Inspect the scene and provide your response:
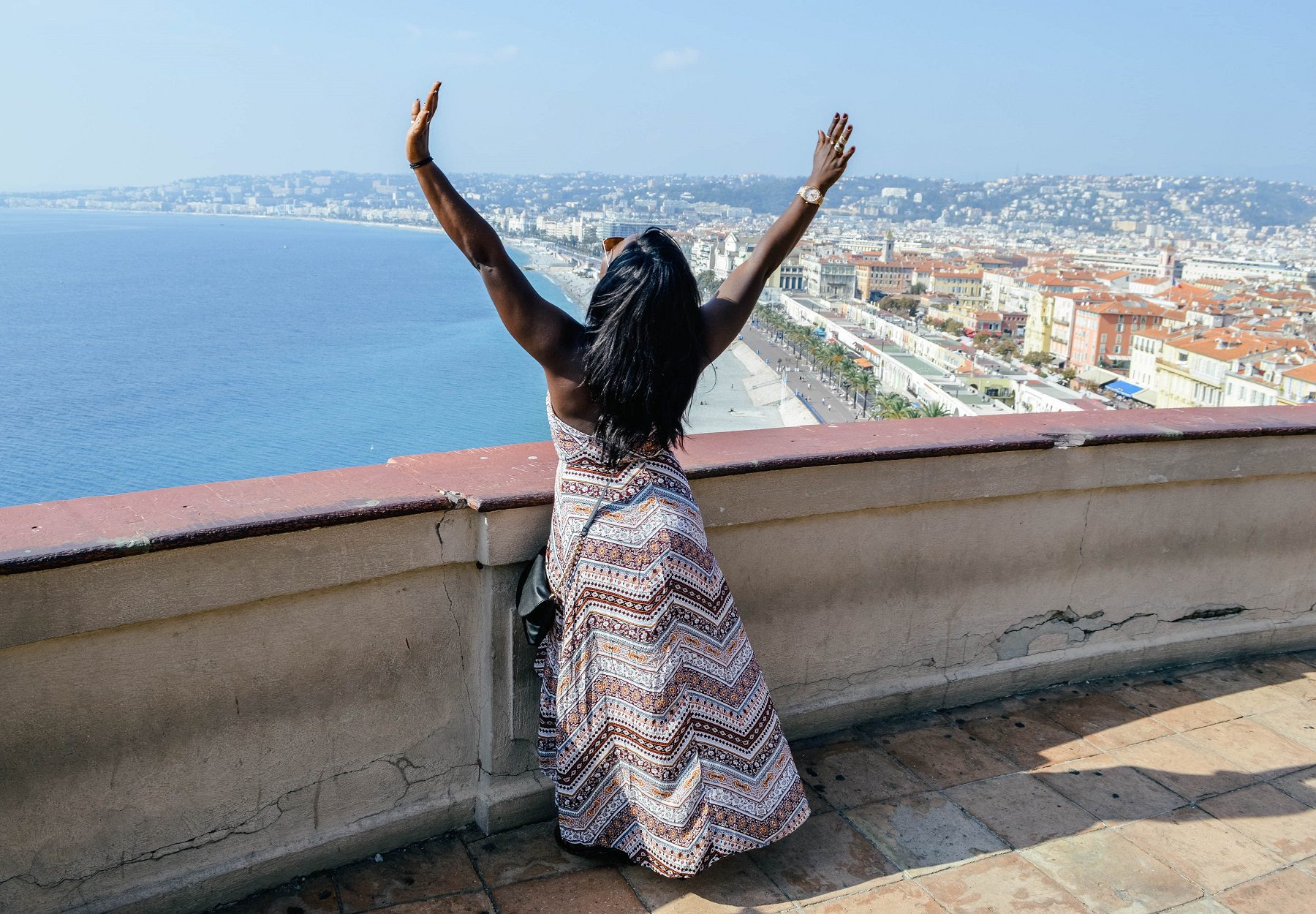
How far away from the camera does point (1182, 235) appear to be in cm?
18425

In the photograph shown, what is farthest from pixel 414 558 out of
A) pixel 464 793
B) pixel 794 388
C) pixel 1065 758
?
pixel 794 388

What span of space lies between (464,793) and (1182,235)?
686 feet

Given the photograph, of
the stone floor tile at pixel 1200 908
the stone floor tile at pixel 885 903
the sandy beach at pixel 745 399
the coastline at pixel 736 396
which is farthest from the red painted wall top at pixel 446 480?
the sandy beach at pixel 745 399

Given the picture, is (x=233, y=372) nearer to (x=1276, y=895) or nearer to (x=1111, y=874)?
(x=1111, y=874)

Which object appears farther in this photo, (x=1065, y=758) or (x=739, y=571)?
(x=1065, y=758)

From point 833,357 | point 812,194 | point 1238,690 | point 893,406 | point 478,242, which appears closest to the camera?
point 478,242

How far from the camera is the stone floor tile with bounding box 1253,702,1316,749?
2.15 m

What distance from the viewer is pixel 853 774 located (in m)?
1.94

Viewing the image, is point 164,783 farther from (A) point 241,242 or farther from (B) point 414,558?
(A) point 241,242

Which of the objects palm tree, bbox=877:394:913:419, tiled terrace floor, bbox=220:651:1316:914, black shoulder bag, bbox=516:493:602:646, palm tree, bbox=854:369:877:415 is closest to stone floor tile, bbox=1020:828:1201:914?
tiled terrace floor, bbox=220:651:1316:914

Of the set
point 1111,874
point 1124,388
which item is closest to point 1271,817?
point 1111,874

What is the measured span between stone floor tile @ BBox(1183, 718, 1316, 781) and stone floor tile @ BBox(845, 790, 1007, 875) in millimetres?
653

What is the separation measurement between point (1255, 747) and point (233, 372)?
62186 mm

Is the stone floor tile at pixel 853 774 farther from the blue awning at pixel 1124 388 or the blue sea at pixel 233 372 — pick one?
the blue awning at pixel 1124 388
